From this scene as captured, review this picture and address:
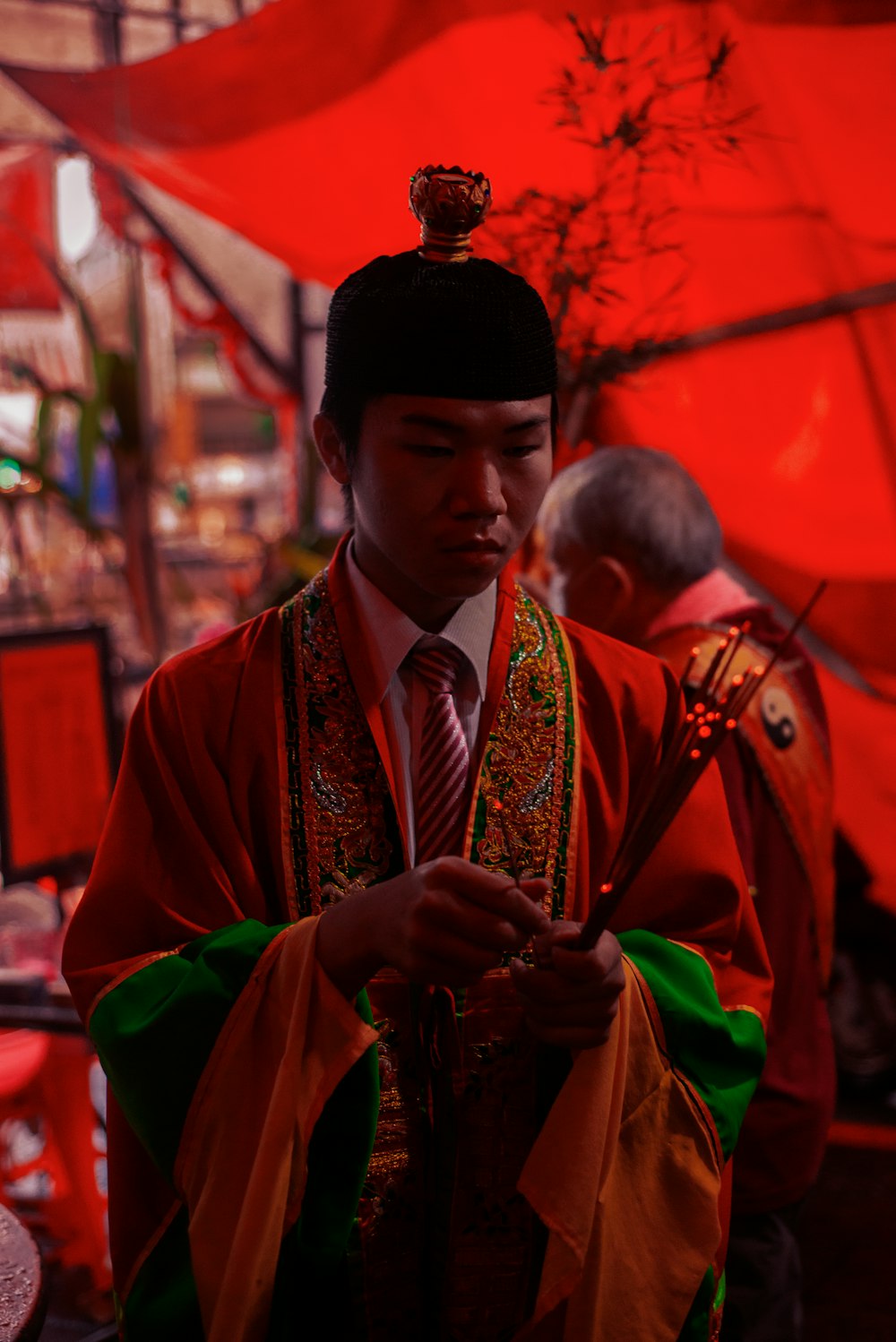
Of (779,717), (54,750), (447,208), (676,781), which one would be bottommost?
(54,750)

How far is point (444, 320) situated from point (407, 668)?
0.31 m

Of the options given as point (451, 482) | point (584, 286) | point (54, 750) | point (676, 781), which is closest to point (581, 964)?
point (676, 781)

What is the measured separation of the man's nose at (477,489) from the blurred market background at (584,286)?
0.68 metres

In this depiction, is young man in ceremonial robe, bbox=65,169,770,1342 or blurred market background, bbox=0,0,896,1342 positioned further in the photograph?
blurred market background, bbox=0,0,896,1342

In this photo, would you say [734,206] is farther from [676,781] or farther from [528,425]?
[676,781]

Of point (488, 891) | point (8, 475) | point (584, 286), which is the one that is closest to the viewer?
point (488, 891)

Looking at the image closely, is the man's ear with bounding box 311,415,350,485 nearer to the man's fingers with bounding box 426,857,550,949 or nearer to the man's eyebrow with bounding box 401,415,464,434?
the man's eyebrow with bounding box 401,415,464,434

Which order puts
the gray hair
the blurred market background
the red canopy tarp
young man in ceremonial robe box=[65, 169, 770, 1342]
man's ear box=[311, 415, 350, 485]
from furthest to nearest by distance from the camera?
the red canopy tarp
the blurred market background
the gray hair
man's ear box=[311, 415, 350, 485]
young man in ceremonial robe box=[65, 169, 770, 1342]

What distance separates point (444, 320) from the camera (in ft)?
3.27

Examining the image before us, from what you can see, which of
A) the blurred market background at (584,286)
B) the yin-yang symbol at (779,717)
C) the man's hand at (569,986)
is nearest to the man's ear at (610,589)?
the yin-yang symbol at (779,717)

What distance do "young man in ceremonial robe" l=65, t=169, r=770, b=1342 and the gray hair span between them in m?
0.44

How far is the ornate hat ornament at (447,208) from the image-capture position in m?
1.02

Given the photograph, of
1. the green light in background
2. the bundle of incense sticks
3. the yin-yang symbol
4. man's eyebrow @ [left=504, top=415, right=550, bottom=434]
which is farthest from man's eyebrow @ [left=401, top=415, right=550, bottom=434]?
the green light in background

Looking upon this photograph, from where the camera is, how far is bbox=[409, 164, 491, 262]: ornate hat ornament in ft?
3.34
